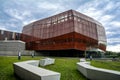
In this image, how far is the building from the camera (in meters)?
49.6

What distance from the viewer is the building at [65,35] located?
4962cm

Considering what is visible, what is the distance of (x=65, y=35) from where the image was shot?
5044 centimetres

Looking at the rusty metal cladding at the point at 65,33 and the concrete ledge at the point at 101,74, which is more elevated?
the rusty metal cladding at the point at 65,33

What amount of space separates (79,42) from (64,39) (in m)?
5.10

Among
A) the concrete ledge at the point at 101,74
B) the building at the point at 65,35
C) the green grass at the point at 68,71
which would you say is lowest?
the green grass at the point at 68,71

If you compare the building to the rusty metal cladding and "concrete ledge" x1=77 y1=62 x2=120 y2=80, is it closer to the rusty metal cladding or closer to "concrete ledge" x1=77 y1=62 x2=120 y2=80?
the rusty metal cladding

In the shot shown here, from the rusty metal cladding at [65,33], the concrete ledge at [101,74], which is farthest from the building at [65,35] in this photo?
the concrete ledge at [101,74]

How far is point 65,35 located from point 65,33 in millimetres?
738

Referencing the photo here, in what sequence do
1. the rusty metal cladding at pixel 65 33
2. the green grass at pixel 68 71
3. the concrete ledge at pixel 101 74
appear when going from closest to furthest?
the concrete ledge at pixel 101 74 → the green grass at pixel 68 71 → the rusty metal cladding at pixel 65 33

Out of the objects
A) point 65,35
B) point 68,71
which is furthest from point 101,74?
point 65,35

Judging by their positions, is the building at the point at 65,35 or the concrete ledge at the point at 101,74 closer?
the concrete ledge at the point at 101,74

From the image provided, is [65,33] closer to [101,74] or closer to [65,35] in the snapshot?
[65,35]

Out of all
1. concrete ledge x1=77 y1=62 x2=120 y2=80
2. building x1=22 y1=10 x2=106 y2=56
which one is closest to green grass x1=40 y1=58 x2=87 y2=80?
concrete ledge x1=77 y1=62 x2=120 y2=80

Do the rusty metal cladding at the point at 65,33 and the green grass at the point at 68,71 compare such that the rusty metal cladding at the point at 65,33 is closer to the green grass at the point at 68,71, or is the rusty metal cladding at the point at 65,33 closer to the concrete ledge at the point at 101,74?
the green grass at the point at 68,71
